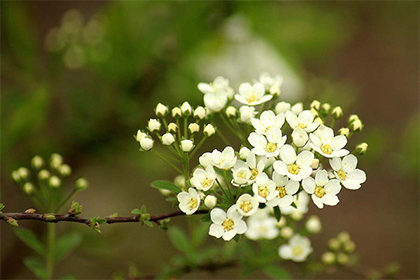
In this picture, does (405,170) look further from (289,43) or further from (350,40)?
(350,40)

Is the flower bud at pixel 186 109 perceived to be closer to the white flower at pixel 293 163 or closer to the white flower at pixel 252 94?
the white flower at pixel 252 94

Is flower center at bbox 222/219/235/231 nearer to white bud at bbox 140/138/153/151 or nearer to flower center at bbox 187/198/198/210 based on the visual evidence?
flower center at bbox 187/198/198/210

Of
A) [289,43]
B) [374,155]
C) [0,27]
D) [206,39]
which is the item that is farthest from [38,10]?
[374,155]

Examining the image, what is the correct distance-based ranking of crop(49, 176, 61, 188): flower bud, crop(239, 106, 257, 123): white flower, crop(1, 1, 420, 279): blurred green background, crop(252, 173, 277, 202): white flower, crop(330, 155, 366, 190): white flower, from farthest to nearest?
crop(1, 1, 420, 279): blurred green background < crop(49, 176, 61, 188): flower bud < crop(239, 106, 257, 123): white flower < crop(330, 155, 366, 190): white flower < crop(252, 173, 277, 202): white flower

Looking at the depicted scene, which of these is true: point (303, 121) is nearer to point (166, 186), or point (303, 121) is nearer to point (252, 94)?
point (252, 94)

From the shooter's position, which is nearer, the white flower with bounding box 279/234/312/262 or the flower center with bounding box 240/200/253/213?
the flower center with bounding box 240/200/253/213

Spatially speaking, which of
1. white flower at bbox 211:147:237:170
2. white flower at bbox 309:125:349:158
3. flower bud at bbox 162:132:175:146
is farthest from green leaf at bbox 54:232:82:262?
white flower at bbox 309:125:349:158
